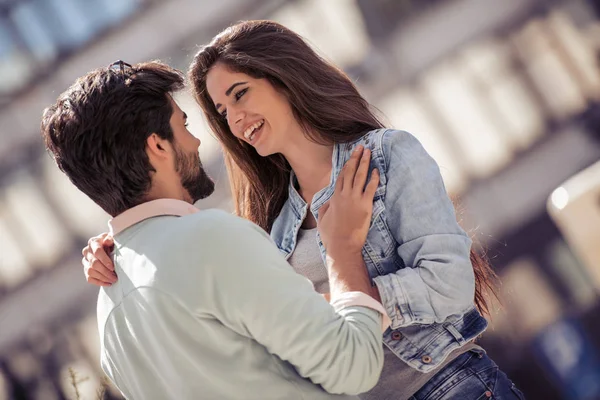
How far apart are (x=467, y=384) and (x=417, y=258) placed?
0.27 metres

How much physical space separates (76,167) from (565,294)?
274 cm

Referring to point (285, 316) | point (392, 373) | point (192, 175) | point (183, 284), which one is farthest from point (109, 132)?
point (392, 373)

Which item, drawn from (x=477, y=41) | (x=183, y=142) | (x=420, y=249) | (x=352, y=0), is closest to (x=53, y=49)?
(x=352, y=0)

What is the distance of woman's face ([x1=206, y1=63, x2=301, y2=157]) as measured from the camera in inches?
66.2

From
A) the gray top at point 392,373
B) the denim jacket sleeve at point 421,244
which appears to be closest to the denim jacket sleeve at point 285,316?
the denim jacket sleeve at point 421,244

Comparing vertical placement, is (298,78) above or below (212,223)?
above

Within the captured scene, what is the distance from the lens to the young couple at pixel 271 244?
118 cm

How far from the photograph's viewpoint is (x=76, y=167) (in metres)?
1.33

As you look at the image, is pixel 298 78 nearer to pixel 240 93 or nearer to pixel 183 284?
pixel 240 93

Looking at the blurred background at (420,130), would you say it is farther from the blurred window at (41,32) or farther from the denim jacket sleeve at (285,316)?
the denim jacket sleeve at (285,316)

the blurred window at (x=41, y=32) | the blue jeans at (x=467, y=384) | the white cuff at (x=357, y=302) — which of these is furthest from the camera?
the blurred window at (x=41, y=32)

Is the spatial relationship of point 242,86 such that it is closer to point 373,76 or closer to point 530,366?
point 373,76

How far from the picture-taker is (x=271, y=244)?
4.07ft

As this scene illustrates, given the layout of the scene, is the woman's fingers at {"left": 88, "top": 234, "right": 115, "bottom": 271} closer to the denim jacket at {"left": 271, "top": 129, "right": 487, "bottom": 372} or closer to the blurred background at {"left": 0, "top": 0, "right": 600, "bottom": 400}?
the denim jacket at {"left": 271, "top": 129, "right": 487, "bottom": 372}
